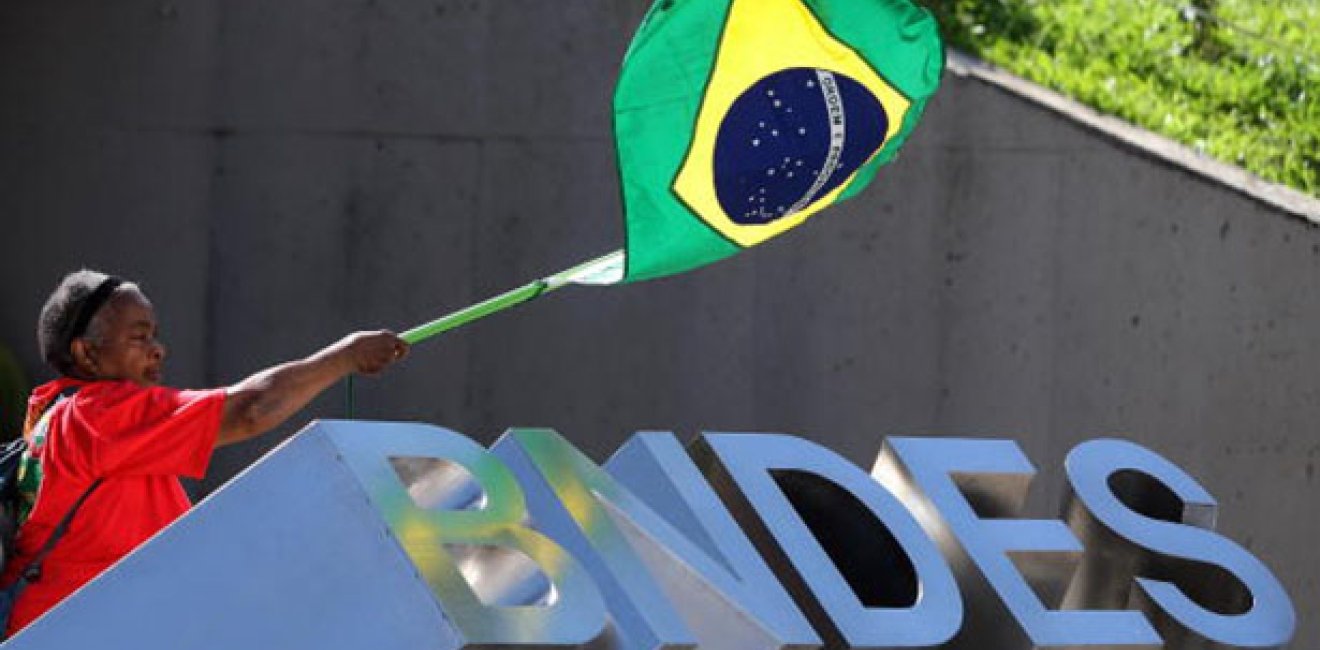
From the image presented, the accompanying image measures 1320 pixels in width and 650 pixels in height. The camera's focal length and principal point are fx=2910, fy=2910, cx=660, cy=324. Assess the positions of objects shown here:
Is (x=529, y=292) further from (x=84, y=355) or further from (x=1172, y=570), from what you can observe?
(x=1172, y=570)

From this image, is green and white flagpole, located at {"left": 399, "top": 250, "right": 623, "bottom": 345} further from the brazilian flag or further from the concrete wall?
the concrete wall

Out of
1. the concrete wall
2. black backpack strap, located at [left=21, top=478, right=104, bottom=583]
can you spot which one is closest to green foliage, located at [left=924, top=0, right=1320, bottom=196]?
the concrete wall

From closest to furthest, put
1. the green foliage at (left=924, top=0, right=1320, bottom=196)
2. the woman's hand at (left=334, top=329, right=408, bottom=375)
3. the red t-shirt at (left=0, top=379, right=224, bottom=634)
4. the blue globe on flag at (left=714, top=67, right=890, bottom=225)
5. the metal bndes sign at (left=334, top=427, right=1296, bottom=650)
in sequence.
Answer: the metal bndes sign at (left=334, top=427, right=1296, bottom=650)
the red t-shirt at (left=0, top=379, right=224, bottom=634)
the woman's hand at (left=334, top=329, right=408, bottom=375)
the blue globe on flag at (left=714, top=67, right=890, bottom=225)
the green foliage at (left=924, top=0, right=1320, bottom=196)

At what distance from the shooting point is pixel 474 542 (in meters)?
5.89

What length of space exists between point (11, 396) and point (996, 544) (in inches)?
199

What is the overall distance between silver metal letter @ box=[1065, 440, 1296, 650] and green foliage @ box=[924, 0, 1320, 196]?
4066 millimetres

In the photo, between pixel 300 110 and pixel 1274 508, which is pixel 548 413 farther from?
pixel 1274 508

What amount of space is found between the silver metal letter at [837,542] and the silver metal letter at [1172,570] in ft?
2.07

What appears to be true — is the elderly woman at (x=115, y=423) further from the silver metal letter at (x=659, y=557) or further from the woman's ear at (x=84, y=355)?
the silver metal letter at (x=659, y=557)

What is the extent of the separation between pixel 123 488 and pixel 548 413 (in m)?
4.95

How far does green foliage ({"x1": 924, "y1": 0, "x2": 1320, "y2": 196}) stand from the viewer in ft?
37.8

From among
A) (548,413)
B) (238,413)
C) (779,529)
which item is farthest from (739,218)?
(548,413)

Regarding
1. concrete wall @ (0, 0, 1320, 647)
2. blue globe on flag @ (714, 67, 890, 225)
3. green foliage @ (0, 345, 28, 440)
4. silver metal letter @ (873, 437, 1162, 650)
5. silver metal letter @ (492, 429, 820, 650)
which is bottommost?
green foliage @ (0, 345, 28, 440)

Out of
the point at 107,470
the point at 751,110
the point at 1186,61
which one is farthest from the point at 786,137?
the point at 1186,61
